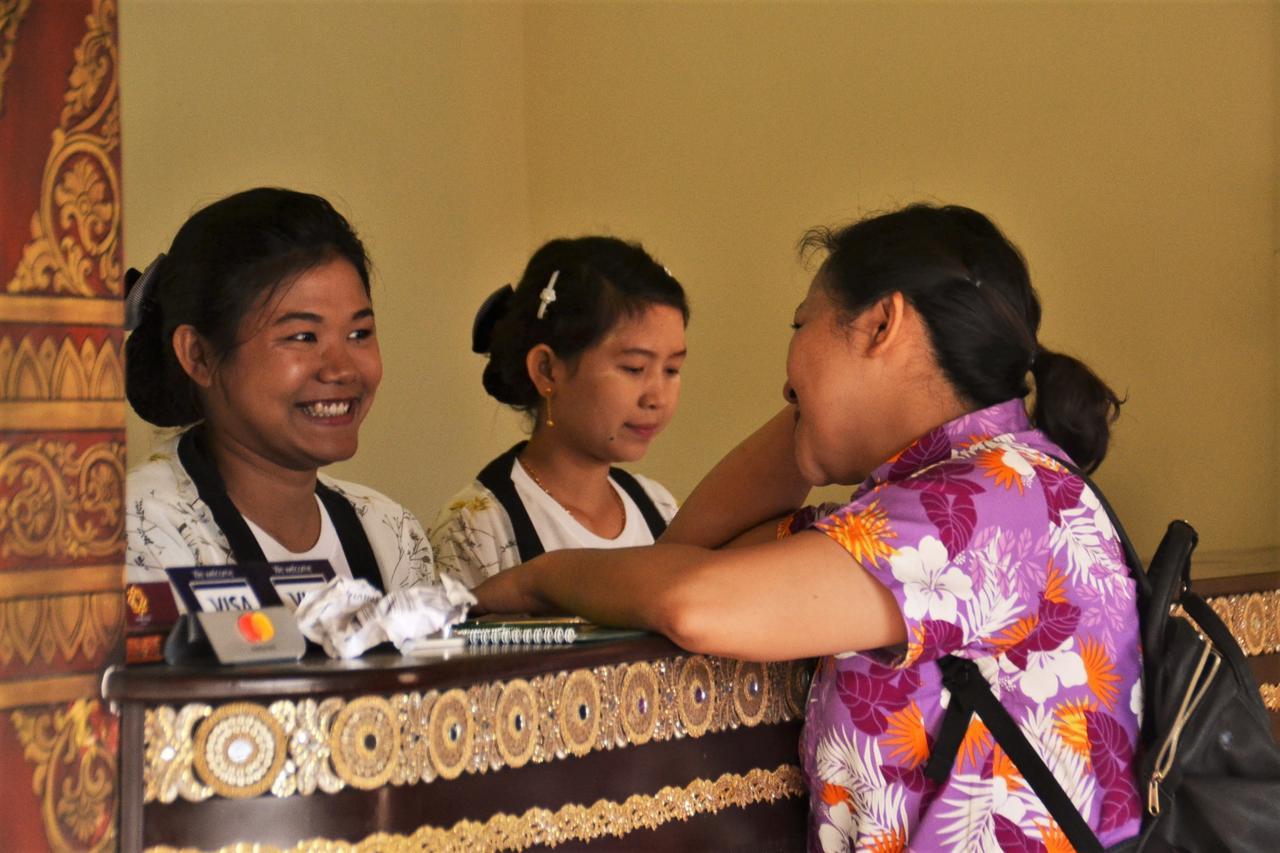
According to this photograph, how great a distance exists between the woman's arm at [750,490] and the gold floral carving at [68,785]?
3.18ft

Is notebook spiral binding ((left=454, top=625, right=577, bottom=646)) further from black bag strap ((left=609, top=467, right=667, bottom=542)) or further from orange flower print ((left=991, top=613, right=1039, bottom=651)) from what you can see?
black bag strap ((left=609, top=467, right=667, bottom=542))

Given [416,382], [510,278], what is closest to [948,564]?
[416,382]

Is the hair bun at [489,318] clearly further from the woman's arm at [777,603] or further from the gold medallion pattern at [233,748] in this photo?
the gold medallion pattern at [233,748]

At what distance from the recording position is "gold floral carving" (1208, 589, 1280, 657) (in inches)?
89.6

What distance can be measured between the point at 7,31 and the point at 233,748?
26.4 inches

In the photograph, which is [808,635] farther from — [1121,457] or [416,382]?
[416,382]

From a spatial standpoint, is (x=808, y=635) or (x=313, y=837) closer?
(x=313, y=837)

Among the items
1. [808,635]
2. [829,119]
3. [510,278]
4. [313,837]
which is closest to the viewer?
[313,837]

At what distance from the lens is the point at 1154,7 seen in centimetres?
394

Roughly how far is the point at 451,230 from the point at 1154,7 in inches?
94.0

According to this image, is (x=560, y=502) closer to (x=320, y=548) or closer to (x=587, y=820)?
(x=320, y=548)

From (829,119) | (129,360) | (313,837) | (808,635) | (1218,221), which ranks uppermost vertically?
(829,119)

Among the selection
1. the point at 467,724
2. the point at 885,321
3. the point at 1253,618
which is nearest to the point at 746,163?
the point at 1253,618

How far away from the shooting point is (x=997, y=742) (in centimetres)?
164
